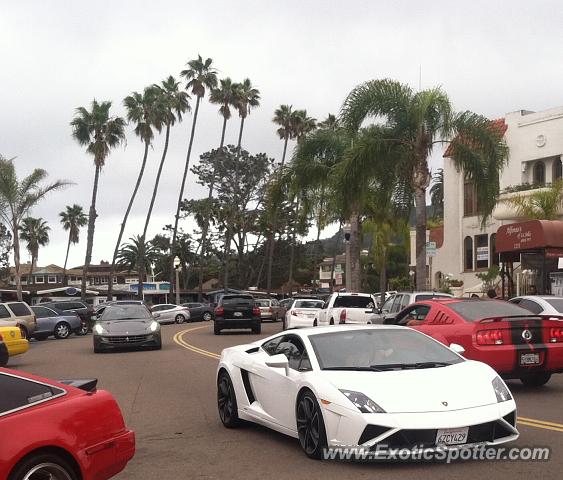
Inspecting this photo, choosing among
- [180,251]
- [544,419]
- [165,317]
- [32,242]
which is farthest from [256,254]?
[544,419]

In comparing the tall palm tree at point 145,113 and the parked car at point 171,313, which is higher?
the tall palm tree at point 145,113

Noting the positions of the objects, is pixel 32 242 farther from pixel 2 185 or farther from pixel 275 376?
pixel 275 376

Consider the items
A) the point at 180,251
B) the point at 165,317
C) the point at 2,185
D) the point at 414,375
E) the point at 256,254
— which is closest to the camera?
the point at 414,375

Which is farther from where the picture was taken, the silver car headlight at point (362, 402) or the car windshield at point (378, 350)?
the car windshield at point (378, 350)

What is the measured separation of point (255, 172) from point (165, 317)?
35.4m

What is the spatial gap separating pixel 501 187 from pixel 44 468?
38.7 meters

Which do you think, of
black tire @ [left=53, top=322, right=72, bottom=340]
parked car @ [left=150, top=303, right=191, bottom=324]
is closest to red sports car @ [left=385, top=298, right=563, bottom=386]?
black tire @ [left=53, top=322, right=72, bottom=340]

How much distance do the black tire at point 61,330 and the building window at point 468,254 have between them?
22575 millimetres

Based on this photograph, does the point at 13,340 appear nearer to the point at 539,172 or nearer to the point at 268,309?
the point at 268,309

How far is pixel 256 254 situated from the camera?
8962 centimetres

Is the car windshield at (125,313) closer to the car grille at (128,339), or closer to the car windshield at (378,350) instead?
the car grille at (128,339)

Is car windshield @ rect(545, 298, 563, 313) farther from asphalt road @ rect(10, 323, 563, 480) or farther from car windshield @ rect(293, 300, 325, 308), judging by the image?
car windshield @ rect(293, 300, 325, 308)

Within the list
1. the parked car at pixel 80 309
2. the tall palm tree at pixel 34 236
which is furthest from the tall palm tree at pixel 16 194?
the tall palm tree at pixel 34 236

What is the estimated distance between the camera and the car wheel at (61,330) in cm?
3350
